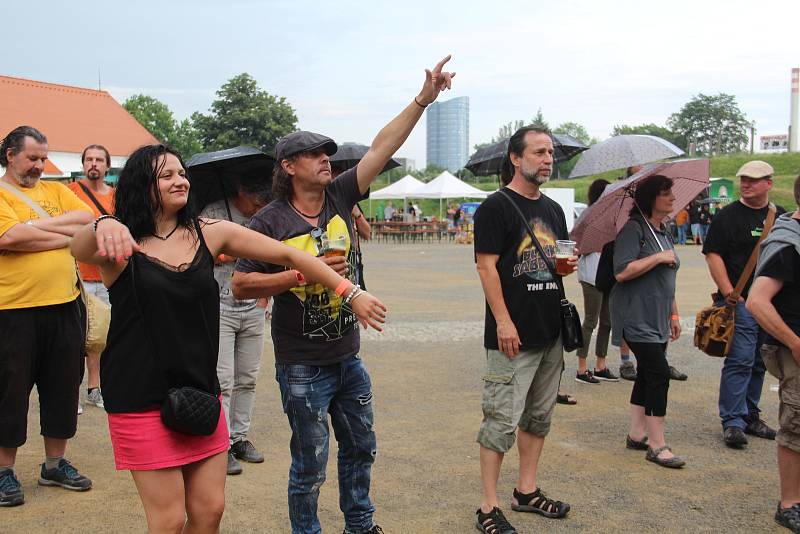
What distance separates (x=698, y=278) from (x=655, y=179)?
12.3 meters

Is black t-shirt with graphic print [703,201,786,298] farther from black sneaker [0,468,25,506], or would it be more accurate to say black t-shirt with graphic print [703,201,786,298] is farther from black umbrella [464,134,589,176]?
black sneaker [0,468,25,506]

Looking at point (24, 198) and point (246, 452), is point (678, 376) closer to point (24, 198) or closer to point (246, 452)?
point (246, 452)

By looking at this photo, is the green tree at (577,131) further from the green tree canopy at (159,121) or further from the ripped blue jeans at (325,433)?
the ripped blue jeans at (325,433)

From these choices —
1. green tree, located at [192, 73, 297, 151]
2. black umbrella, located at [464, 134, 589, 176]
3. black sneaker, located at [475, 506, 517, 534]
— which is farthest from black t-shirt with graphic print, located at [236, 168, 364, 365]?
green tree, located at [192, 73, 297, 151]

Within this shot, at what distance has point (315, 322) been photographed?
3512 millimetres

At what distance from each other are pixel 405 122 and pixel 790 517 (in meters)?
2.95

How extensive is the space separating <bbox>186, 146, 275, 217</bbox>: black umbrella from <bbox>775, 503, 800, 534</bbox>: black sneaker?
11.4 feet

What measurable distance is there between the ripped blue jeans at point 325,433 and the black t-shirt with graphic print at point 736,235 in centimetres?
330

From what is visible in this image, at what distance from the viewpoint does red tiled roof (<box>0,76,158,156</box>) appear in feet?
167

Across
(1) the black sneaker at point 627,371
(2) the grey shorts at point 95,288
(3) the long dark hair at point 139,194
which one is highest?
(3) the long dark hair at point 139,194

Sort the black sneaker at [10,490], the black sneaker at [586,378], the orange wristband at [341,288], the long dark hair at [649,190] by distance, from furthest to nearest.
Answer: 1. the black sneaker at [586,378]
2. the long dark hair at [649,190]
3. the black sneaker at [10,490]
4. the orange wristband at [341,288]

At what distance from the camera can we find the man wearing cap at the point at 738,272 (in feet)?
18.4

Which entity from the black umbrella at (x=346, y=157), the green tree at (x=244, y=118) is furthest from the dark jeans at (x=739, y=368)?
the green tree at (x=244, y=118)

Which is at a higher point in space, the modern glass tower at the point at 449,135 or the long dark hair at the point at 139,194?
the modern glass tower at the point at 449,135
